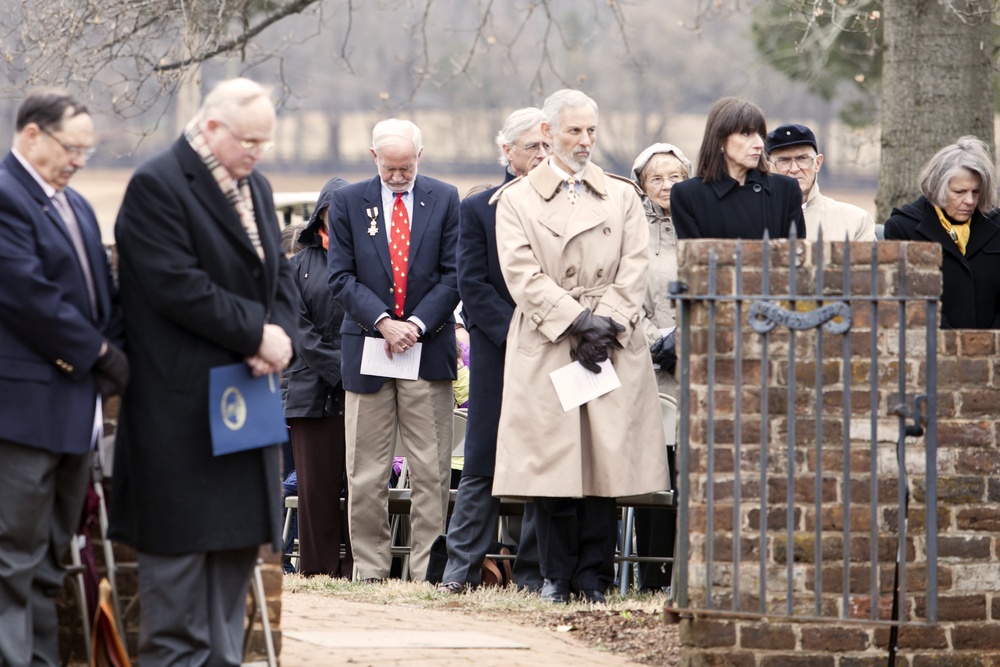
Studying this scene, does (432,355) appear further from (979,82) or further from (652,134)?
(652,134)

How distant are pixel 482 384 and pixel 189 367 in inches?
117

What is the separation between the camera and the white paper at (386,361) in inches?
316

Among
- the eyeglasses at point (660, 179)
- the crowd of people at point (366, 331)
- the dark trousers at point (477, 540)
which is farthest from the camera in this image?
the eyeglasses at point (660, 179)

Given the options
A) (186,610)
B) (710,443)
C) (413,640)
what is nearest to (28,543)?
(186,610)

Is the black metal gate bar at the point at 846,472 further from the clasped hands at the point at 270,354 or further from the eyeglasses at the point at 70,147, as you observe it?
the eyeglasses at the point at 70,147

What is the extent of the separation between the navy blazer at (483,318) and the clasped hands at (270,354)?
8.30 ft

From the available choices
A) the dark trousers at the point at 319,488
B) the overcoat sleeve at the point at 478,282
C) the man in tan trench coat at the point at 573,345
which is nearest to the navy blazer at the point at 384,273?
the overcoat sleeve at the point at 478,282

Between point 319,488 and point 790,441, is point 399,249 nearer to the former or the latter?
point 319,488

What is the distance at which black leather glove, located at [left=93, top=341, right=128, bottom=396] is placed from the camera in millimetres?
4793

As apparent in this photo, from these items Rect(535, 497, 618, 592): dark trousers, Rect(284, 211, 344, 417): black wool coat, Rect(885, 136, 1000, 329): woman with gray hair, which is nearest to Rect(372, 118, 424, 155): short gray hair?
Rect(284, 211, 344, 417): black wool coat

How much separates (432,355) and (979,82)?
4.72 m

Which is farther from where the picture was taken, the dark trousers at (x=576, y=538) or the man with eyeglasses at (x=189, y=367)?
the dark trousers at (x=576, y=538)

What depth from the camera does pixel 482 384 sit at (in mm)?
7727

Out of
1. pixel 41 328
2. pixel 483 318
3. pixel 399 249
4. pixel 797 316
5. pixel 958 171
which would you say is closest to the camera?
pixel 41 328
